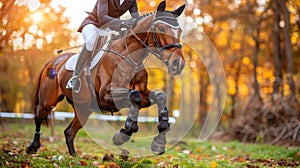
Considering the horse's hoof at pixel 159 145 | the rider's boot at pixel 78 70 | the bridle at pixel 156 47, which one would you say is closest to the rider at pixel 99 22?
Answer: the rider's boot at pixel 78 70

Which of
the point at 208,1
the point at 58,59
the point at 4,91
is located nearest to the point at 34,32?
the point at 58,59

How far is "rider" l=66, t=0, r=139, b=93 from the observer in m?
5.63

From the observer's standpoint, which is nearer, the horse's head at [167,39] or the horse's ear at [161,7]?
the horse's head at [167,39]

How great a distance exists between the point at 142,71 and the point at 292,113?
7.33m

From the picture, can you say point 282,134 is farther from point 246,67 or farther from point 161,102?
point 246,67

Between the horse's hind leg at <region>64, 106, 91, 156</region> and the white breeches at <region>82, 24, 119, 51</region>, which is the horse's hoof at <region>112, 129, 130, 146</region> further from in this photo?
the horse's hind leg at <region>64, 106, 91, 156</region>

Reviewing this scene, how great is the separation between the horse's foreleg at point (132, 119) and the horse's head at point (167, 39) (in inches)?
24.8

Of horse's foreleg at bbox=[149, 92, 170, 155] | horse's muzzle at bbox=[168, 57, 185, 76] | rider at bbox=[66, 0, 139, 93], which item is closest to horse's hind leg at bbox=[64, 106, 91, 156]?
rider at bbox=[66, 0, 139, 93]

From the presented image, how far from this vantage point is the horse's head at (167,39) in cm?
498

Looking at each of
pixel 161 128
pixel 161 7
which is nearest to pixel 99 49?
pixel 161 7

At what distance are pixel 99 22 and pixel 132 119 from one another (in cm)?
169

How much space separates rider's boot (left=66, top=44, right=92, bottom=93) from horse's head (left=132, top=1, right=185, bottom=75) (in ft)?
4.30

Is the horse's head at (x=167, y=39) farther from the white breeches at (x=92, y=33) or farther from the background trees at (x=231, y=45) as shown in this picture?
the background trees at (x=231, y=45)

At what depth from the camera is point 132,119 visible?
5.20 meters
